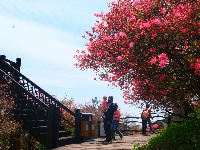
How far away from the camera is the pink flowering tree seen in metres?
7.92

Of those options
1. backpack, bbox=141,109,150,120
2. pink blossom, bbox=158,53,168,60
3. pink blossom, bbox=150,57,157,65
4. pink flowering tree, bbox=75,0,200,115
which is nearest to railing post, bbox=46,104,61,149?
pink flowering tree, bbox=75,0,200,115

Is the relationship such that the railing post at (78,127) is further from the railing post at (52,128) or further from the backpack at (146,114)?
the backpack at (146,114)

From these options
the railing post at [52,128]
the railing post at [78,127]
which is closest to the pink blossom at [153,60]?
the railing post at [52,128]

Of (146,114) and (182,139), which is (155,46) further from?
(146,114)

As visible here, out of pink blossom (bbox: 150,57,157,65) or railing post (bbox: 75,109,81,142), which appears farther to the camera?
railing post (bbox: 75,109,81,142)

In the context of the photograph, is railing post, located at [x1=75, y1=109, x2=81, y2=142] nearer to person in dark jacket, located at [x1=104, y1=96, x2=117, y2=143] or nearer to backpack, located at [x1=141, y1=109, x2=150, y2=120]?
person in dark jacket, located at [x1=104, y1=96, x2=117, y2=143]

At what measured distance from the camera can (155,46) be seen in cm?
820

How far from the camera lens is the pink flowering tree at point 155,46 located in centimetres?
792

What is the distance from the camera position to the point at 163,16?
890cm

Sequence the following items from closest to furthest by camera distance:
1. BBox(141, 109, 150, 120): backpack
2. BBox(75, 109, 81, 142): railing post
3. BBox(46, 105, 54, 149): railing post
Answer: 1. BBox(46, 105, 54, 149): railing post
2. BBox(75, 109, 81, 142): railing post
3. BBox(141, 109, 150, 120): backpack

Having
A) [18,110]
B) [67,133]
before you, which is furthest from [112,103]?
[18,110]

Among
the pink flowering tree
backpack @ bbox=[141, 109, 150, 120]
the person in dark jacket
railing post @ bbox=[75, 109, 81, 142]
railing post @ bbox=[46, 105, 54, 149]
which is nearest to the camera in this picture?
the pink flowering tree

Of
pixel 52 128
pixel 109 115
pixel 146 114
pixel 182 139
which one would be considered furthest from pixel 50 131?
pixel 146 114

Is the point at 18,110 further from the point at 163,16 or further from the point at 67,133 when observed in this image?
the point at 163,16
